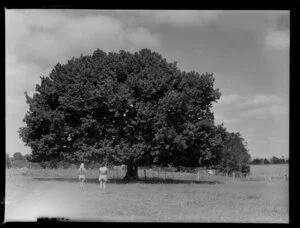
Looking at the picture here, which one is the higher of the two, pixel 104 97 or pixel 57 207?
pixel 104 97

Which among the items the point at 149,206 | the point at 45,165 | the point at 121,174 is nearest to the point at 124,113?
the point at 121,174

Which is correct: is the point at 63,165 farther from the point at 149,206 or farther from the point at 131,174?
the point at 149,206

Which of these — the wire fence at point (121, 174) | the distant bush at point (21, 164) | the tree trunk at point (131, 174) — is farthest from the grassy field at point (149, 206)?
the wire fence at point (121, 174)

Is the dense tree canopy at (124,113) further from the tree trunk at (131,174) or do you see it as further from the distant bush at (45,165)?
the distant bush at (45,165)

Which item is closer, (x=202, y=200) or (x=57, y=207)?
(x=57, y=207)

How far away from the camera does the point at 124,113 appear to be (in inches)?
1029

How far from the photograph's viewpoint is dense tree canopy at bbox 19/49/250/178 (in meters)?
25.5

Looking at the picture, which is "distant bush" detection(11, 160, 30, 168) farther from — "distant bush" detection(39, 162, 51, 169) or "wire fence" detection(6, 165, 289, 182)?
"distant bush" detection(39, 162, 51, 169)

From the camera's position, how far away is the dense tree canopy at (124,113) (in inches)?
1005
